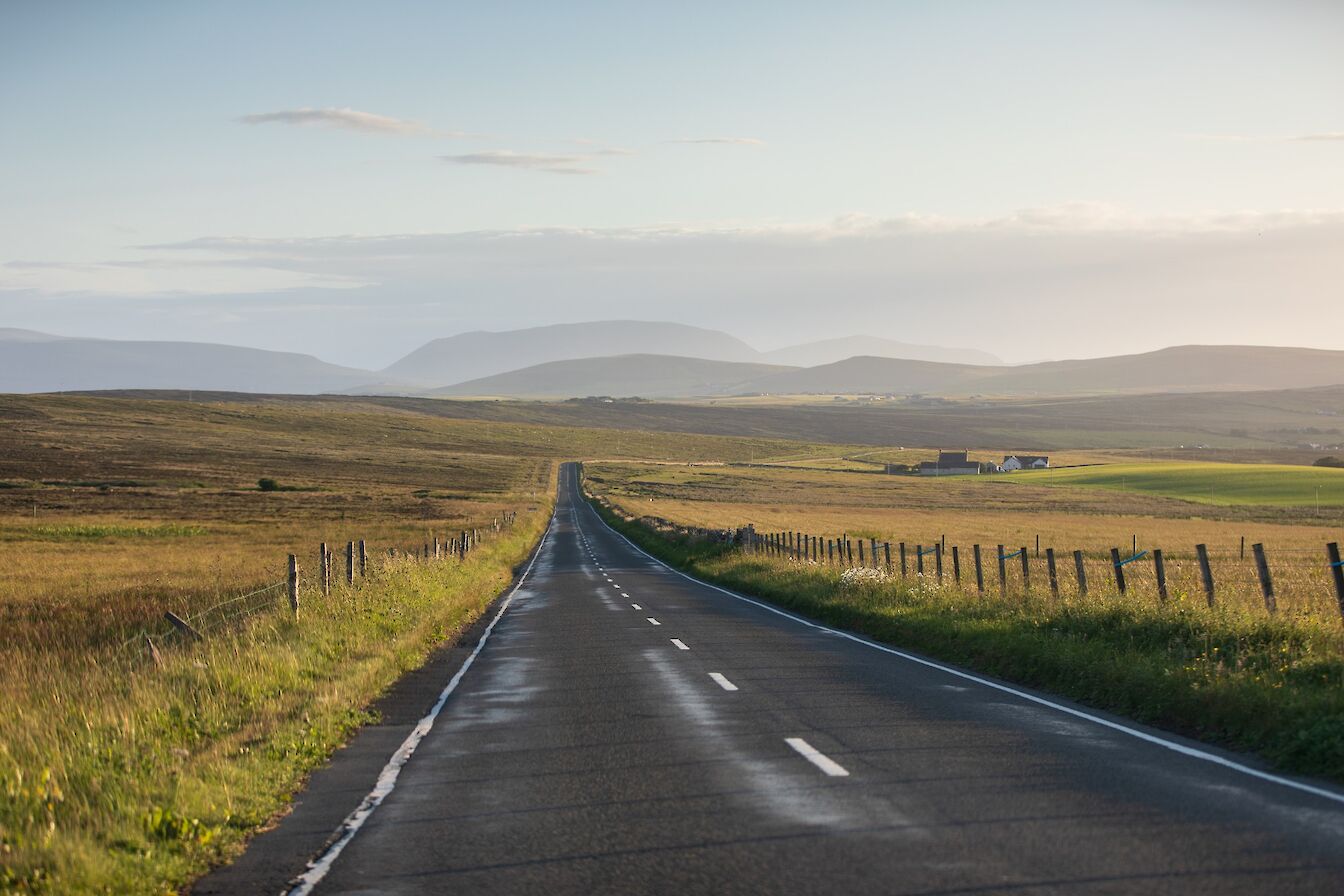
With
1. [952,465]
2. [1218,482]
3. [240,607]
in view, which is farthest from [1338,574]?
[952,465]

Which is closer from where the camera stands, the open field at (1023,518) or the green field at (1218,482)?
the open field at (1023,518)

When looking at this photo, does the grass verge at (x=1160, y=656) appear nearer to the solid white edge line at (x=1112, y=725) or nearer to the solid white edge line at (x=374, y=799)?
the solid white edge line at (x=1112, y=725)

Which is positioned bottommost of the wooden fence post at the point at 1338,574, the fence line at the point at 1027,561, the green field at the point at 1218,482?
the green field at the point at 1218,482

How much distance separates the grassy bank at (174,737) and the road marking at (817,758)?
4.27 metres

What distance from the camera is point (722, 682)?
15867 mm

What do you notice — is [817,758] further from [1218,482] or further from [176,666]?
[1218,482]

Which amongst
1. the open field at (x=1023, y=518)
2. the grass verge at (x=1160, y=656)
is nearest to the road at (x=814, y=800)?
the grass verge at (x=1160, y=656)

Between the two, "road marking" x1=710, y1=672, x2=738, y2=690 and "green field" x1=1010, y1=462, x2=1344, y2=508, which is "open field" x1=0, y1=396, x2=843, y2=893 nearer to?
"road marking" x1=710, y1=672, x2=738, y2=690

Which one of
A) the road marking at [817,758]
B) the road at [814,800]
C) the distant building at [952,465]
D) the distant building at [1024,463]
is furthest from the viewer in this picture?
the distant building at [1024,463]

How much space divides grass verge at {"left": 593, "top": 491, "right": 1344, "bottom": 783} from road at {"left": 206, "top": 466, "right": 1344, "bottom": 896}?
0.62 metres

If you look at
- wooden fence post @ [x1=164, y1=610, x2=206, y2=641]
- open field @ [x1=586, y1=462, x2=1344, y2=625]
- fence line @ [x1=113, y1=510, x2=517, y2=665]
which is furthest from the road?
open field @ [x1=586, y1=462, x2=1344, y2=625]

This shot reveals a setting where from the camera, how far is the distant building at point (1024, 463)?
555ft

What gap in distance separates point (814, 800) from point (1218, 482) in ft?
376

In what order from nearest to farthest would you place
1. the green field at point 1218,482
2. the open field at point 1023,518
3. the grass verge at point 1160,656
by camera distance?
the grass verge at point 1160,656 → the open field at point 1023,518 → the green field at point 1218,482
